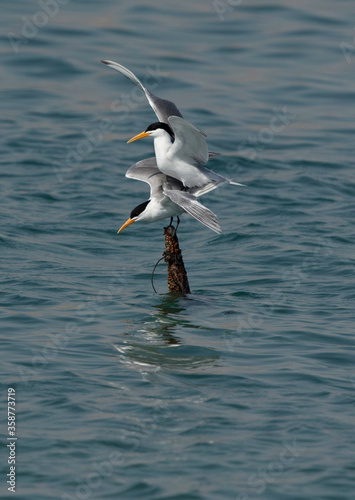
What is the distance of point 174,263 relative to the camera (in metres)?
11.4

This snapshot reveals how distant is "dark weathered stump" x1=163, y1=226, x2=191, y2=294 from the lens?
440 inches

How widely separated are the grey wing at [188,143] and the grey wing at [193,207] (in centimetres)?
44

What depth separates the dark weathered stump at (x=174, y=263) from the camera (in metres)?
11.2

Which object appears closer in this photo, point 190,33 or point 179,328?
point 179,328

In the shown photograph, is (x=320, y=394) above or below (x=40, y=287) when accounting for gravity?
above

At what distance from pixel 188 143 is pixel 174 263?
74.9 inches

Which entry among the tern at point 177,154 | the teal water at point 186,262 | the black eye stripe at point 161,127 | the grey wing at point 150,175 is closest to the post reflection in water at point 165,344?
the teal water at point 186,262

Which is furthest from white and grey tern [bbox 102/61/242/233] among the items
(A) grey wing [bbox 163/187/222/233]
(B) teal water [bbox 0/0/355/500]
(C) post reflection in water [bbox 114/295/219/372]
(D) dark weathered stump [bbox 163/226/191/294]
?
(B) teal water [bbox 0/0/355/500]

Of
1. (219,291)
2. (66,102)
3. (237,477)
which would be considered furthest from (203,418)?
(66,102)

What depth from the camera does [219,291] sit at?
13.1 m

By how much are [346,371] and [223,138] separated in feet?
41.1

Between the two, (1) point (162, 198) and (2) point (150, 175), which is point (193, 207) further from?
(2) point (150, 175)

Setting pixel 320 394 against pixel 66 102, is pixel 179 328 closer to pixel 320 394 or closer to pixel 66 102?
pixel 320 394

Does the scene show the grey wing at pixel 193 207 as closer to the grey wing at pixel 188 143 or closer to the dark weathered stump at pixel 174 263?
the grey wing at pixel 188 143
